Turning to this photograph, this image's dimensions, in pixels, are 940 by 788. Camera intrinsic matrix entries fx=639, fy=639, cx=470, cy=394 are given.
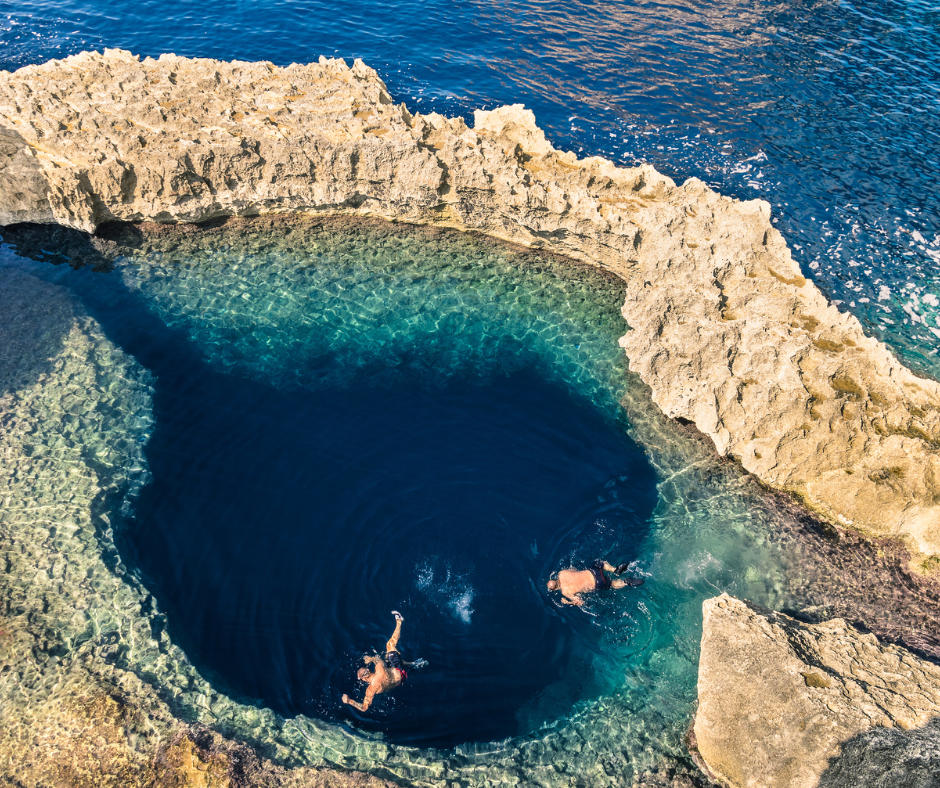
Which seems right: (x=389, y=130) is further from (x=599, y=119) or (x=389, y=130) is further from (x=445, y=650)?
(x=445, y=650)

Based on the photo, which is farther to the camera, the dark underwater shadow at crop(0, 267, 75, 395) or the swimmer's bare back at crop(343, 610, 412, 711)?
the dark underwater shadow at crop(0, 267, 75, 395)

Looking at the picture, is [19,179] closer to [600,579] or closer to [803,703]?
[600,579]

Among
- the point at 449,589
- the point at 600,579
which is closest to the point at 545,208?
the point at 600,579

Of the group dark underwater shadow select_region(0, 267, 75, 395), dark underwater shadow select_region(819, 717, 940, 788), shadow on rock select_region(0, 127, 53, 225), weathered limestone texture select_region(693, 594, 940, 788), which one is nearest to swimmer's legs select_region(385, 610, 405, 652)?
weathered limestone texture select_region(693, 594, 940, 788)

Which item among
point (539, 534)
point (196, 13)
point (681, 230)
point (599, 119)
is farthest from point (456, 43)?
point (539, 534)

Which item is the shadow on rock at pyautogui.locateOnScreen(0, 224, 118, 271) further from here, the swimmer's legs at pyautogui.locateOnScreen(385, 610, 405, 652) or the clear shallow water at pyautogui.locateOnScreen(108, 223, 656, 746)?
the swimmer's legs at pyautogui.locateOnScreen(385, 610, 405, 652)

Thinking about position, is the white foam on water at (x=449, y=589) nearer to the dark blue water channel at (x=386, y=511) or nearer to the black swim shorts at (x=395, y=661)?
the dark blue water channel at (x=386, y=511)

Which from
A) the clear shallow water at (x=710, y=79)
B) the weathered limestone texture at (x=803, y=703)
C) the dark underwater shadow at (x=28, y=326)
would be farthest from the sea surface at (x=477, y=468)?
the weathered limestone texture at (x=803, y=703)
